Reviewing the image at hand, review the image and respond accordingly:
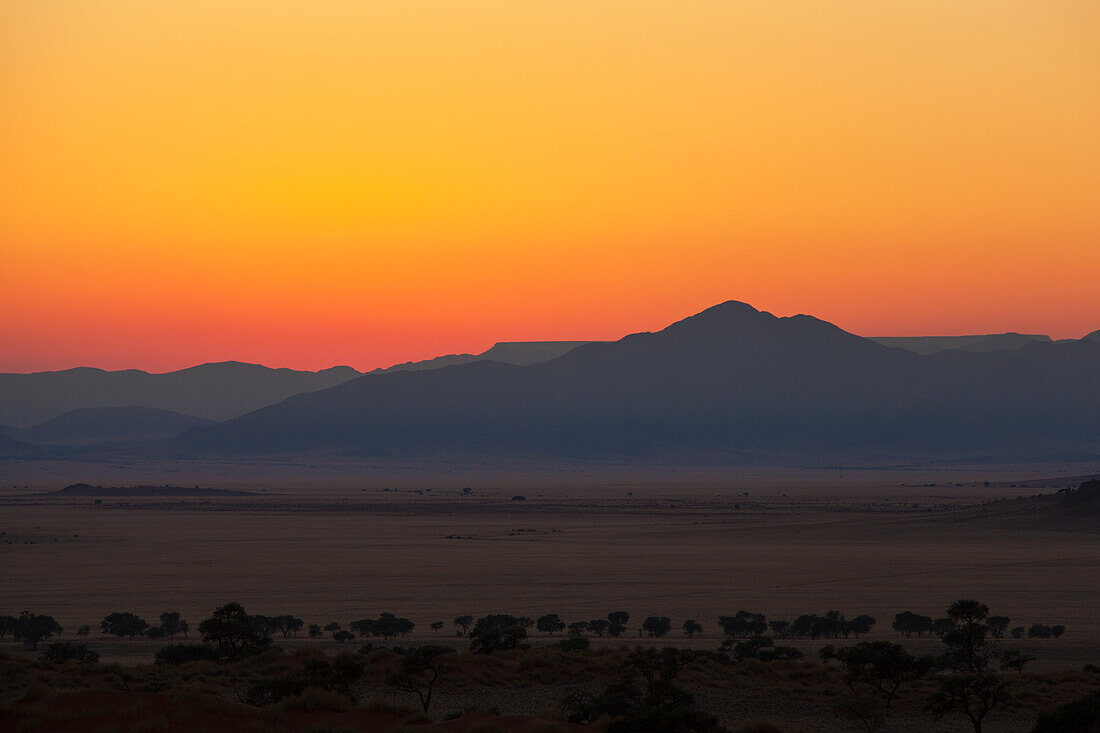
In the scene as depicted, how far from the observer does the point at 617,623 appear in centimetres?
4338

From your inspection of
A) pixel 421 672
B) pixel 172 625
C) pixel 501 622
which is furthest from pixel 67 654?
pixel 501 622

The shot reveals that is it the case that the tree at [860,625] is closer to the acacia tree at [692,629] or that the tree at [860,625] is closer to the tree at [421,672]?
the acacia tree at [692,629]

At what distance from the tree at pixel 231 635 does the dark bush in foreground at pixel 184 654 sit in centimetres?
25

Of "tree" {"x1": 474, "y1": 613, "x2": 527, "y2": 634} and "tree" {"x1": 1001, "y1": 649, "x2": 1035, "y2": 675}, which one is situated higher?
"tree" {"x1": 1001, "y1": 649, "x2": 1035, "y2": 675}

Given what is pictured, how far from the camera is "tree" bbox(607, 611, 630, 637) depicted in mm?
42688

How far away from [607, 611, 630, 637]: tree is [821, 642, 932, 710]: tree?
50.6 ft

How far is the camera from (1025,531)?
87.2 metres

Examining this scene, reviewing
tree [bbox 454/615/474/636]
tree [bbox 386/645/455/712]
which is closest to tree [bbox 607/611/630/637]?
tree [bbox 454/615/474/636]

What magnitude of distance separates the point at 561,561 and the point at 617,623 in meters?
27.5

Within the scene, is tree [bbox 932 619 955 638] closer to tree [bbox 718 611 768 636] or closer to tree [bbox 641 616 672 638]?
tree [bbox 718 611 768 636]

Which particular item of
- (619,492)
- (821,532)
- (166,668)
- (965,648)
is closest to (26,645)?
(166,668)

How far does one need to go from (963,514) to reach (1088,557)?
28244 mm

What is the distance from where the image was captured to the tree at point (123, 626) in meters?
42.1

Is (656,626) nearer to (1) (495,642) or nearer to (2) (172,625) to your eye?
(1) (495,642)
